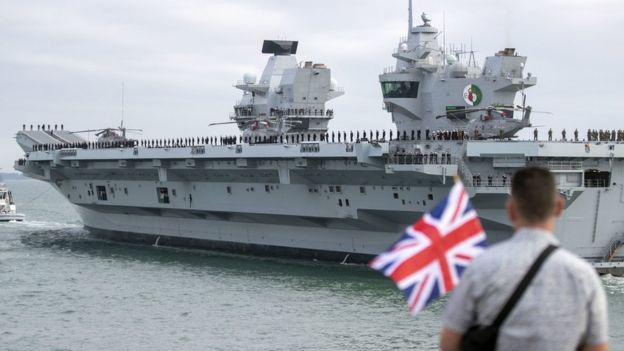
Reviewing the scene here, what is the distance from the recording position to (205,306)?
2273 centimetres

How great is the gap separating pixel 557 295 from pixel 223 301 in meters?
19.9

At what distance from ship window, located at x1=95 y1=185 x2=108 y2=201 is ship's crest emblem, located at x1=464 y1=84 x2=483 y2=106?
15.7m

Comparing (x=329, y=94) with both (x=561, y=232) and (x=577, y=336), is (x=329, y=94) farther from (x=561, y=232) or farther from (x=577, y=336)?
(x=577, y=336)

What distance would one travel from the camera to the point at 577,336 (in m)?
3.98

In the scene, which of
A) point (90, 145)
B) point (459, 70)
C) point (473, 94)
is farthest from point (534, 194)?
point (90, 145)

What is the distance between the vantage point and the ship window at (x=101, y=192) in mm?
40406

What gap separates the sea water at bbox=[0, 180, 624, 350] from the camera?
18.6m

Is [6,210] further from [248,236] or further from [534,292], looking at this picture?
[534,292]

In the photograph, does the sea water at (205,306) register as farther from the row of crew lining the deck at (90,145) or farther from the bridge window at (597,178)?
the row of crew lining the deck at (90,145)

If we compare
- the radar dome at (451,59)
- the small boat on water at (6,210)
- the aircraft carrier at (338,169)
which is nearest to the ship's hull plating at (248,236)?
the aircraft carrier at (338,169)

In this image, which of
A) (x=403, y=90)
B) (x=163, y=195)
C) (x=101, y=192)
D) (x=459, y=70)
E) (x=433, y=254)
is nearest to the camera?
(x=433, y=254)

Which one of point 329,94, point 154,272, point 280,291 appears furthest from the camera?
point 329,94

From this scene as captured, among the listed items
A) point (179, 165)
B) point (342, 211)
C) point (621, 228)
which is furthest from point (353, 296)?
point (179, 165)

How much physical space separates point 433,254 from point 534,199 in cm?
53
